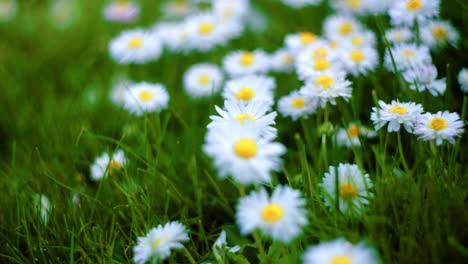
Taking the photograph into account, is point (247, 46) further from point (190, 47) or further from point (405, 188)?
point (405, 188)

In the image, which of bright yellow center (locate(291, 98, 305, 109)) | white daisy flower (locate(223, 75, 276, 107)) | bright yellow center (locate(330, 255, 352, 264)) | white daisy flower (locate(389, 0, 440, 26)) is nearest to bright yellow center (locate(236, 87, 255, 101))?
white daisy flower (locate(223, 75, 276, 107))

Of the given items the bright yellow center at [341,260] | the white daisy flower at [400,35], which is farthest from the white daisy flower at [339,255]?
the white daisy flower at [400,35]

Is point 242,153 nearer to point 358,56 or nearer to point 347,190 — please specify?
point 347,190

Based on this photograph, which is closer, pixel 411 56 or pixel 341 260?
pixel 341 260

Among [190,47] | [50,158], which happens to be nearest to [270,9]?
[190,47]

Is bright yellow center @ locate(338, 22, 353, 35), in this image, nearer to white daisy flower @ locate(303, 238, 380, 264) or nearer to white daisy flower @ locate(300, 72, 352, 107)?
white daisy flower @ locate(300, 72, 352, 107)

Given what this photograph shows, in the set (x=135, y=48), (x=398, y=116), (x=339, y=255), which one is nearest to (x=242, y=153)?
(x=339, y=255)

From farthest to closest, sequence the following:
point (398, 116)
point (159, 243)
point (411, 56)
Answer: point (411, 56) < point (398, 116) < point (159, 243)
